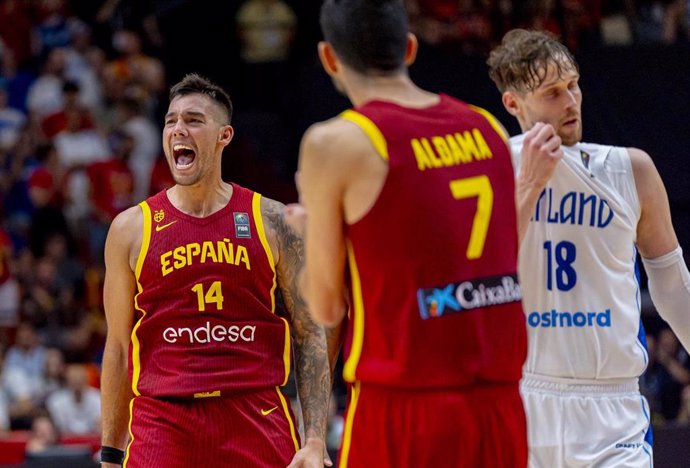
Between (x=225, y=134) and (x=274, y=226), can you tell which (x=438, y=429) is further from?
(x=225, y=134)

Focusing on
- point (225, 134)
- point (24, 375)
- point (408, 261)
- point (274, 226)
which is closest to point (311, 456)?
point (274, 226)

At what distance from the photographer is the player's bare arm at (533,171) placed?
4.14 m

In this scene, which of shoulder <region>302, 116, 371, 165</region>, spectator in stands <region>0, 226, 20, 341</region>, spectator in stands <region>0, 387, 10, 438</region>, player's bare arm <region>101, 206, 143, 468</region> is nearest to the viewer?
shoulder <region>302, 116, 371, 165</region>

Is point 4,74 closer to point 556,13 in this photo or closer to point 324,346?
point 556,13

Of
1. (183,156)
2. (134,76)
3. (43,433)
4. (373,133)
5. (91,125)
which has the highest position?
(134,76)

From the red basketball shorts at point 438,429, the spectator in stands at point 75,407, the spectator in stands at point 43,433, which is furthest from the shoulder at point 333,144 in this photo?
the spectator in stands at point 75,407

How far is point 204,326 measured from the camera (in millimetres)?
5480

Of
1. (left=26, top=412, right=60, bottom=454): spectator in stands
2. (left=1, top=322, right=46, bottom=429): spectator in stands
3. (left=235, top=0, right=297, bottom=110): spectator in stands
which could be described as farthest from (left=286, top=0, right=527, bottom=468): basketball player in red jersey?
(left=235, top=0, right=297, bottom=110): spectator in stands

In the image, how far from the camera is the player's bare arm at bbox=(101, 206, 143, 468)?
5637 millimetres

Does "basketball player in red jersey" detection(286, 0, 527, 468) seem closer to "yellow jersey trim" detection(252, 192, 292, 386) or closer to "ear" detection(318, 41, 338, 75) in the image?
"ear" detection(318, 41, 338, 75)

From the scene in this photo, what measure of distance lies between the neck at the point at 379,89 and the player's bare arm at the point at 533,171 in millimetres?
650

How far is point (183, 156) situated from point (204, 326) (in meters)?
0.88

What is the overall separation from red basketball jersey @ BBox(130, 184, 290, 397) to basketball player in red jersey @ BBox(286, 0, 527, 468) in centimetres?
191

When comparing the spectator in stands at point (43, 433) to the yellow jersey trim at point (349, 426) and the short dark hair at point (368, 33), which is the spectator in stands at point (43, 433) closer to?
the yellow jersey trim at point (349, 426)
